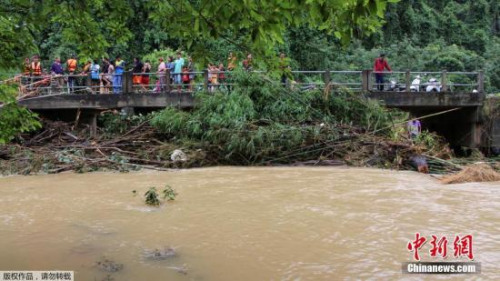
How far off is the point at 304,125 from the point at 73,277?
10.2 meters

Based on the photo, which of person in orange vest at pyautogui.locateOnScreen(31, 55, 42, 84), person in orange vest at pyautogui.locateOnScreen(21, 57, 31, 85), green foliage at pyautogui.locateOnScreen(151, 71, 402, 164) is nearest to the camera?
person in orange vest at pyautogui.locateOnScreen(21, 57, 31, 85)

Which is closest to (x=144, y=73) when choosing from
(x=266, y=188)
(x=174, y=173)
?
(x=174, y=173)

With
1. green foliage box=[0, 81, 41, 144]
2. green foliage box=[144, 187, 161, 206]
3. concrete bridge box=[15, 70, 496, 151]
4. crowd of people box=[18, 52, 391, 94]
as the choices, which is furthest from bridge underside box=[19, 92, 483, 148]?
green foliage box=[0, 81, 41, 144]

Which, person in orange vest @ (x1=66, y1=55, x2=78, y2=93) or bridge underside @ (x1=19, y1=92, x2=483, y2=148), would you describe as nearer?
bridge underside @ (x1=19, y1=92, x2=483, y2=148)

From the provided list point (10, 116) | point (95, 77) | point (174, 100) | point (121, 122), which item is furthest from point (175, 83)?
point (10, 116)

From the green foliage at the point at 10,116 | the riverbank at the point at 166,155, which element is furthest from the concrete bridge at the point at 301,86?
the green foliage at the point at 10,116

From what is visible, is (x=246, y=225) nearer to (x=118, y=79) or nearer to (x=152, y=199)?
(x=152, y=199)

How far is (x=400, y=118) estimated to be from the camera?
53.5ft

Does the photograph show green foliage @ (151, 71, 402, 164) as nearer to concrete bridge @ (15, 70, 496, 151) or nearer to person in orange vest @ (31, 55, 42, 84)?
concrete bridge @ (15, 70, 496, 151)

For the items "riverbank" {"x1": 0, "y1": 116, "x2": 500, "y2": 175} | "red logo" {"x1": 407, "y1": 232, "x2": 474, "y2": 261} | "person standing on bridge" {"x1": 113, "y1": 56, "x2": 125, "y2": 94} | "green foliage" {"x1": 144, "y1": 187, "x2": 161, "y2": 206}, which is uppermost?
"person standing on bridge" {"x1": 113, "y1": 56, "x2": 125, "y2": 94}

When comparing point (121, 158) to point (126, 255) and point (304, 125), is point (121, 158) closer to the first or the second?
point (304, 125)

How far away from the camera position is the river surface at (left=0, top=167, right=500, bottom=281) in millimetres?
5887

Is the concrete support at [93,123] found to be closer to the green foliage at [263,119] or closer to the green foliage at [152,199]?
the green foliage at [263,119]

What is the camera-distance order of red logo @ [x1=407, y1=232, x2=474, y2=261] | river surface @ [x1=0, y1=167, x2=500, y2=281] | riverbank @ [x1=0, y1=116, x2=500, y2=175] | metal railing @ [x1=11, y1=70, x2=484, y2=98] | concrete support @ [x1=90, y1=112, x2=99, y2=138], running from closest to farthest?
river surface @ [x1=0, y1=167, x2=500, y2=281] < red logo @ [x1=407, y1=232, x2=474, y2=261] < riverbank @ [x1=0, y1=116, x2=500, y2=175] < metal railing @ [x1=11, y1=70, x2=484, y2=98] < concrete support @ [x1=90, y1=112, x2=99, y2=138]
